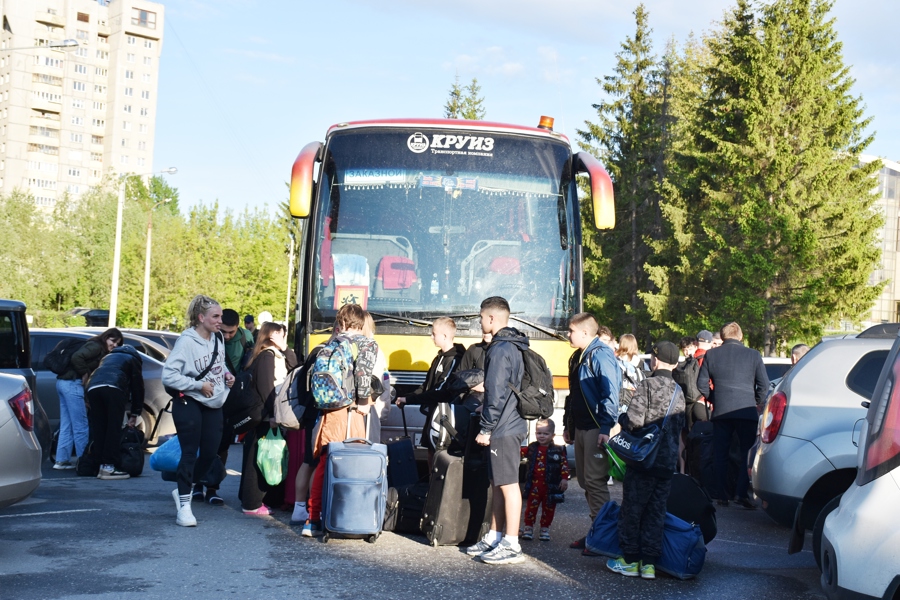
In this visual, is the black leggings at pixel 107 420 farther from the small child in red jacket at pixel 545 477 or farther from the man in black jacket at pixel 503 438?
the man in black jacket at pixel 503 438

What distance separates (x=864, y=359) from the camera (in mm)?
8141

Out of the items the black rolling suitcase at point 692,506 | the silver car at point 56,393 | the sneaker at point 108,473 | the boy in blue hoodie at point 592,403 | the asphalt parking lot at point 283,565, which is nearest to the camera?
the asphalt parking lot at point 283,565

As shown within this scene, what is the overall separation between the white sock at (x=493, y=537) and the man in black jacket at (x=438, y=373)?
101cm

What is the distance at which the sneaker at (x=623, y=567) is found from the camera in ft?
23.4

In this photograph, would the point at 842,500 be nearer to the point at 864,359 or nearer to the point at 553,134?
the point at 864,359

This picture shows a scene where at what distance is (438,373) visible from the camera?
855cm

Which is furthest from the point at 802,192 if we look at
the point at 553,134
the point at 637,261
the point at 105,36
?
the point at 105,36

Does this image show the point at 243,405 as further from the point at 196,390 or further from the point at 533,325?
the point at 533,325

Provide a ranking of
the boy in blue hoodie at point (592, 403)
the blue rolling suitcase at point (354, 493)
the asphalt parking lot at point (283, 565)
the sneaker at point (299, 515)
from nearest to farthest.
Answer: the asphalt parking lot at point (283, 565)
the blue rolling suitcase at point (354, 493)
the boy in blue hoodie at point (592, 403)
the sneaker at point (299, 515)

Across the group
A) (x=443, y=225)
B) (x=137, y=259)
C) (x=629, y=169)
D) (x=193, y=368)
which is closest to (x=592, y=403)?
(x=443, y=225)

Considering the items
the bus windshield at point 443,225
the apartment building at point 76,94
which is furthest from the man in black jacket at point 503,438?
the apartment building at point 76,94

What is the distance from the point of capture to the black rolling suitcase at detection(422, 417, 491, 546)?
312 inches

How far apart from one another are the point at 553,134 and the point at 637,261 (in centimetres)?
3821

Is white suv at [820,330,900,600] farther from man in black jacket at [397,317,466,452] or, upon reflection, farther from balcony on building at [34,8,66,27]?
balcony on building at [34,8,66,27]
